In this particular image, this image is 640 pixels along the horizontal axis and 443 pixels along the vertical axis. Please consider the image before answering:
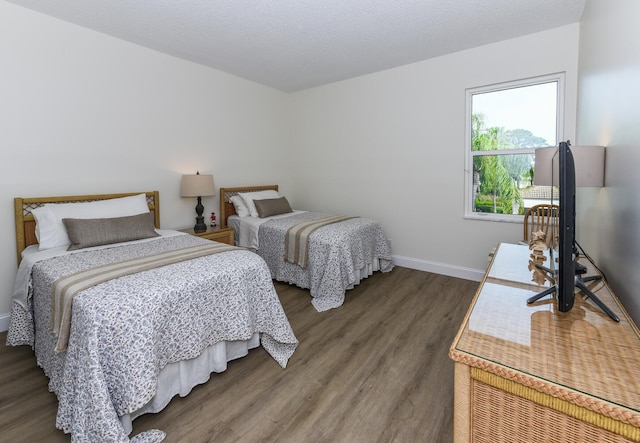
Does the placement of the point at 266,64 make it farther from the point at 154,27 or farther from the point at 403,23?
the point at 403,23

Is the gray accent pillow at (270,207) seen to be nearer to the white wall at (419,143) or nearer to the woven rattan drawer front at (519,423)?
the white wall at (419,143)

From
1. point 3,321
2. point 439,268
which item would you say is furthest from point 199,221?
point 439,268

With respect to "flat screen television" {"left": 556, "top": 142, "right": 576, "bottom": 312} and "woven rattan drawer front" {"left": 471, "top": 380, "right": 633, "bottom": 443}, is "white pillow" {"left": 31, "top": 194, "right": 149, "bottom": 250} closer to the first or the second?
"woven rattan drawer front" {"left": 471, "top": 380, "right": 633, "bottom": 443}

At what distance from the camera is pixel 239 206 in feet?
13.4

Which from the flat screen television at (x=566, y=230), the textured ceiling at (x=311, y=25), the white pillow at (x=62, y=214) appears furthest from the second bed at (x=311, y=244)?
the flat screen television at (x=566, y=230)

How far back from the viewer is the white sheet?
3742 mm

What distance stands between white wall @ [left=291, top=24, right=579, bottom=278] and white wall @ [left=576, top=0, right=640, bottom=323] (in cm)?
87

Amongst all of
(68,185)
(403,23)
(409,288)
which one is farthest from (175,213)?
(403,23)

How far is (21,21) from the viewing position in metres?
2.53

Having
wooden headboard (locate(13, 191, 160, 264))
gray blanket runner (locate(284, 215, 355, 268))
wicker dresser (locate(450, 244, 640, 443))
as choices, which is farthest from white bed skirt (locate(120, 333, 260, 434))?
wooden headboard (locate(13, 191, 160, 264))

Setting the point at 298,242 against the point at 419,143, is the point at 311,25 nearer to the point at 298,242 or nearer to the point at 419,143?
→ the point at 419,143

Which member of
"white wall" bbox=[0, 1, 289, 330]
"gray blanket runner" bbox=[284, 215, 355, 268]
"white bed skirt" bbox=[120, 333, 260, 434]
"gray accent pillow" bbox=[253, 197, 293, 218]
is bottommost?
"white bed skirt" bbox=[120, 333, 260, 434]

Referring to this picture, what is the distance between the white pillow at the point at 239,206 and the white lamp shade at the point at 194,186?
570 mm

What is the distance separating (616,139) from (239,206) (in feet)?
11.8
